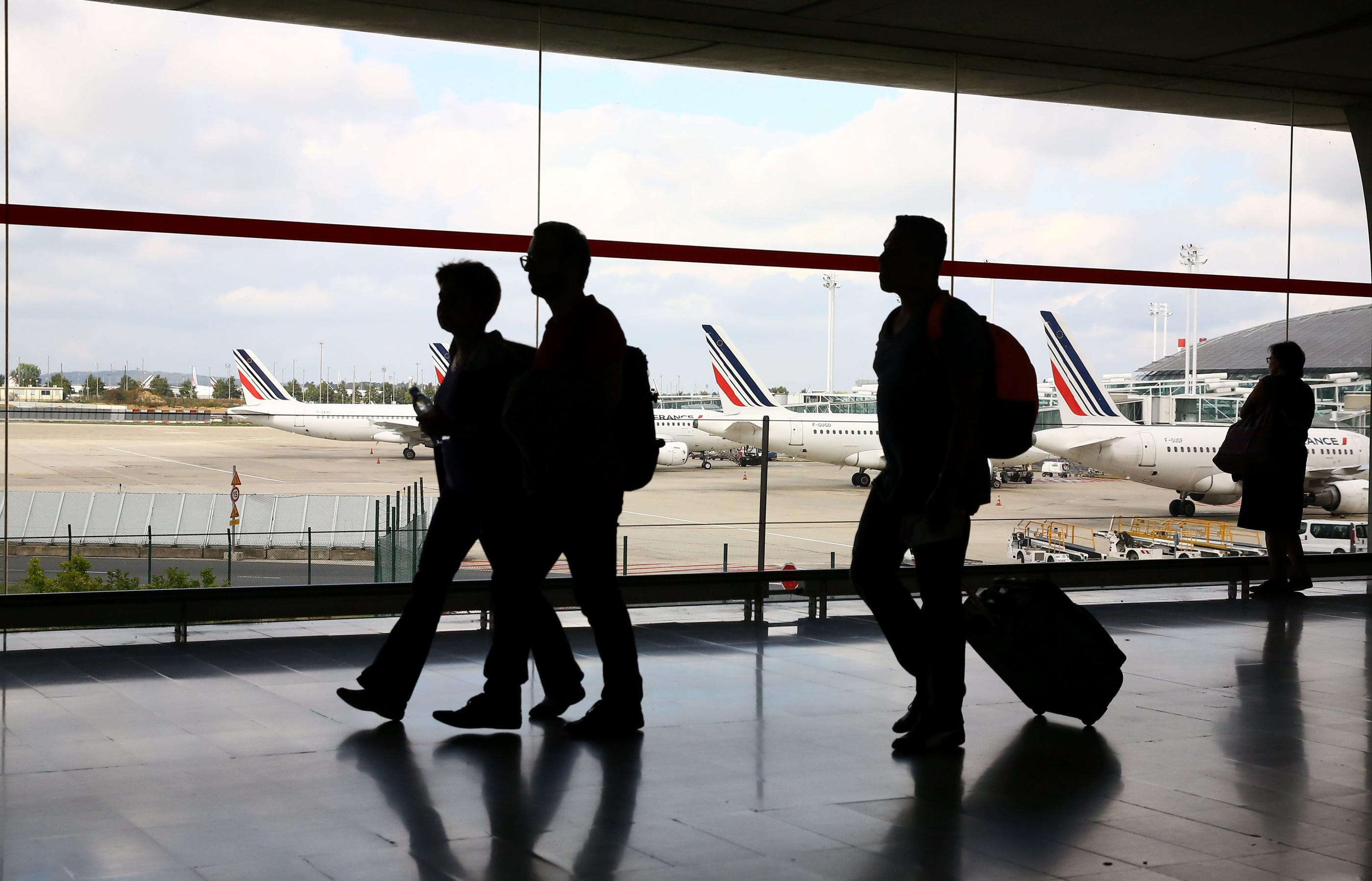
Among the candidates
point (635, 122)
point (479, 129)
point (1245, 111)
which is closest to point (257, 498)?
point (479, 129)

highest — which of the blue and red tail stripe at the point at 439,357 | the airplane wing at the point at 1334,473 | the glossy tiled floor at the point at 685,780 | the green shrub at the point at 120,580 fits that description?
the blue and red tail stripe at the point at 439,357

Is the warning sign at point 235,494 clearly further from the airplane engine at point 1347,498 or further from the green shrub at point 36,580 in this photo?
the airplane engine at point 1347,498

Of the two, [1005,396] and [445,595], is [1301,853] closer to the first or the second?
[1005,396]

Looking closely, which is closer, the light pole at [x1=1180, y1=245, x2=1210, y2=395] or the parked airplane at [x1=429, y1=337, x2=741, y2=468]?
the parked airplane at [x1=429, y1=337, x2=741, y2=468]

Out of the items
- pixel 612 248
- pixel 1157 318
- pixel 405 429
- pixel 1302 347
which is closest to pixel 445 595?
pixel 405 429

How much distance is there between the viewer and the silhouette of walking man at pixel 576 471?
448 centimetres

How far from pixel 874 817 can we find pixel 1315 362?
7510mm

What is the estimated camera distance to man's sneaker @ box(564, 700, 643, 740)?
15.2 ft

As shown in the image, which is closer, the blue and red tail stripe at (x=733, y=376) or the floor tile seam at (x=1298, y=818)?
the floor tile seam at (x=1298, y=818)

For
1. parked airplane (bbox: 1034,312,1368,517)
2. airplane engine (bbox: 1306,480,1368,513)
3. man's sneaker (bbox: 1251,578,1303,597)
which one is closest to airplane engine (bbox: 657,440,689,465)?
parked airplane (bbox: 1034,312,1368,517)

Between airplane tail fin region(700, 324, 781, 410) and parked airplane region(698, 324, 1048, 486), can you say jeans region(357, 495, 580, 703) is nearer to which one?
parked airplane region(698, 324, 1048, 486)

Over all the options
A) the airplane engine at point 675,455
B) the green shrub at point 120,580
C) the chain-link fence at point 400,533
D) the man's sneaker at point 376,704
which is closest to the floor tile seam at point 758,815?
the man's sneaker at point 376,704

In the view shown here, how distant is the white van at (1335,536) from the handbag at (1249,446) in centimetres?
165

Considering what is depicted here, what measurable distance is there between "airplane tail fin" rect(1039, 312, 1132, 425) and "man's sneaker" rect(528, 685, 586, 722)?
187 inches
